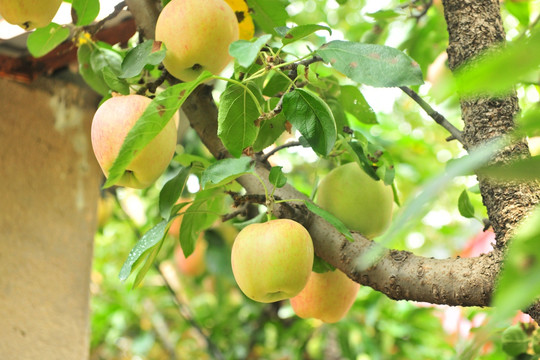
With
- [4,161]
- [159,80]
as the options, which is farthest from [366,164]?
[4,161]

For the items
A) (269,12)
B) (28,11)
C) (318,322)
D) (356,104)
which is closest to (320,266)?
(356,104)

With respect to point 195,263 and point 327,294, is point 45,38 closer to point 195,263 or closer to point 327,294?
point 327,294

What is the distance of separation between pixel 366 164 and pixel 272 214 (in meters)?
0.14

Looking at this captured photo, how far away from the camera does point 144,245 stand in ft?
2.17

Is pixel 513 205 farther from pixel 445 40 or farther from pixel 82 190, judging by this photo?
pixel 82 190

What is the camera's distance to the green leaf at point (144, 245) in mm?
642

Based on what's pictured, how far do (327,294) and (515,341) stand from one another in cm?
28

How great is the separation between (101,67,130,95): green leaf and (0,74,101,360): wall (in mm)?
440

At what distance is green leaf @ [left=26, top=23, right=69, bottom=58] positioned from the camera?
82cm

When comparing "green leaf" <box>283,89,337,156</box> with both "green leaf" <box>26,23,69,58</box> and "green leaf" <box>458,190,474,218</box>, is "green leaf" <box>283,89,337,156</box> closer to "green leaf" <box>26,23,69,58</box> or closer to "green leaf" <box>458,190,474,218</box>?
"green leaf" <box>458,190,474,218</box>

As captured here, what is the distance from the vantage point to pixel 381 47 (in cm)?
60

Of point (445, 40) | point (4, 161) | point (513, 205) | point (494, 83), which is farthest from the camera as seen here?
point (445, 40)

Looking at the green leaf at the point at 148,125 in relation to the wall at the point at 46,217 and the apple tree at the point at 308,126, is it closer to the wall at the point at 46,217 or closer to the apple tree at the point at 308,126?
the apple tree at the point at 308,126

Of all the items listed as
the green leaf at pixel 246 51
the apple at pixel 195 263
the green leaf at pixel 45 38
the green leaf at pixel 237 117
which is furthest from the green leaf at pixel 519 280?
the apple at pixel 195 263
